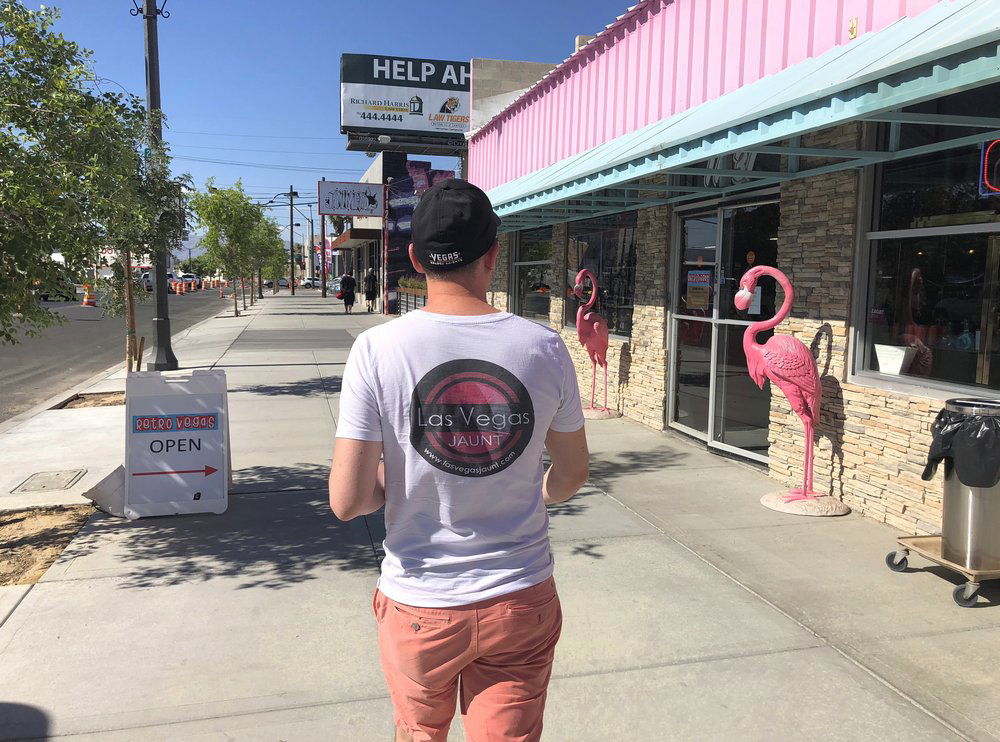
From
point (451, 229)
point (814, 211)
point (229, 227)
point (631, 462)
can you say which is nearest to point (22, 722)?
point (451, 229)

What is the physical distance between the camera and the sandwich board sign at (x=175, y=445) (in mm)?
5402

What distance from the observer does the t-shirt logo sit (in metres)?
1.69

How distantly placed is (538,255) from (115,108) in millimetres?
7292

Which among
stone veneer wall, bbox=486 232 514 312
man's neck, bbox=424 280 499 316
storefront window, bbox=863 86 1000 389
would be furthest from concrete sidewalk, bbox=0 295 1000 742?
stone veneer wall, bbox=486 232 514 312

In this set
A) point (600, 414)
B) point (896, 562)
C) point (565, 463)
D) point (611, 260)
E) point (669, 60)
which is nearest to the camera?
point (565, 463)

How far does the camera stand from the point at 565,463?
1.94 m

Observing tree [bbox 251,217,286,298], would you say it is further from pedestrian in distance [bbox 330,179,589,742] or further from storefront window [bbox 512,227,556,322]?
pedestrian in distance [bbox 330,179,589,742]

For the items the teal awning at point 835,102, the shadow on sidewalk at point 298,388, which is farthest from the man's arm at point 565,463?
the shadow on sidewalk at point 298,388

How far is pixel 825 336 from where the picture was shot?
19.1 feet

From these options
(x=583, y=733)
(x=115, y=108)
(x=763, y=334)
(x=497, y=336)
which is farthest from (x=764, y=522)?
(x=115, y=108)

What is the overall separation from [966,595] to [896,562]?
0.51 meters

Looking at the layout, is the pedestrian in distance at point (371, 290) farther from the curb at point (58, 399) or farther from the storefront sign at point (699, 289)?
the storefront sign at point (699, 289)

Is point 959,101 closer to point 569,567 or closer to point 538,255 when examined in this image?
point 569,567

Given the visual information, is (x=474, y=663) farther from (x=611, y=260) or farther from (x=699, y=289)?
(x=611, y=260)
